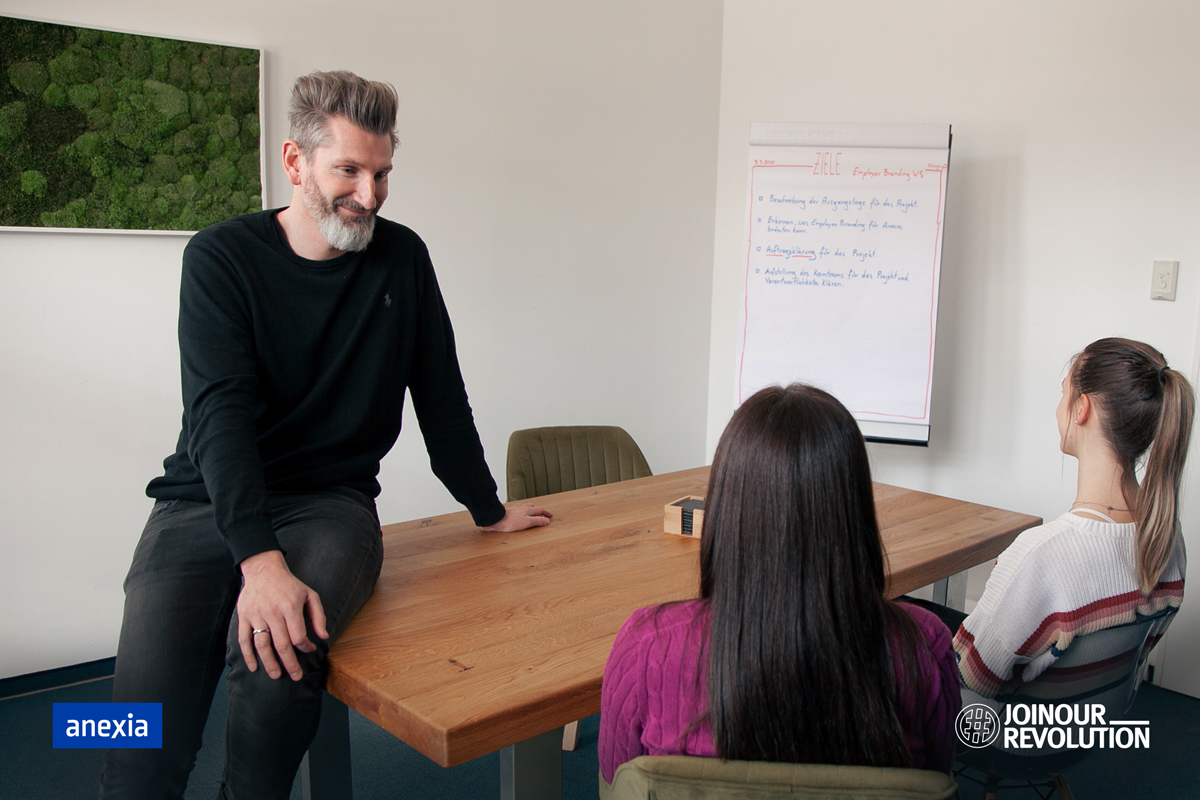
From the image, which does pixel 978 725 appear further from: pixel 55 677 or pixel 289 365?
pixel 55 677

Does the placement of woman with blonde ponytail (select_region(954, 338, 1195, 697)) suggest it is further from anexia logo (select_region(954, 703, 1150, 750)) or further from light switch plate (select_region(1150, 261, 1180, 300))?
light switch plate (select_region(1150, 261, 1180, 300))

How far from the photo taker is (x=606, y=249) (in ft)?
12.6

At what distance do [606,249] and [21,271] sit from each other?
2.17m

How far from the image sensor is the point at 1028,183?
3.16 m

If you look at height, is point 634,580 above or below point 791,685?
below

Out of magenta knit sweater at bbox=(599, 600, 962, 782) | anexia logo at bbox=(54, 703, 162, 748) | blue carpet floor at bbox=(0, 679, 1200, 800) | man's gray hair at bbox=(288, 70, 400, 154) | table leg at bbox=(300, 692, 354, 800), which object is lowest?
blue carpet floor at bbox=(0, 679, 1200, 800)

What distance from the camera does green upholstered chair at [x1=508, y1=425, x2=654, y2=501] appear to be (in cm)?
269

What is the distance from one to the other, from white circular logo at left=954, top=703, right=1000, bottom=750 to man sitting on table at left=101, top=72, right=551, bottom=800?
98 centimetres

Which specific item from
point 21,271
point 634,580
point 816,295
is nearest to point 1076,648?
point 634,580

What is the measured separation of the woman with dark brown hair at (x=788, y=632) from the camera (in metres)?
0.90

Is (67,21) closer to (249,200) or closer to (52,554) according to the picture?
(249,200)

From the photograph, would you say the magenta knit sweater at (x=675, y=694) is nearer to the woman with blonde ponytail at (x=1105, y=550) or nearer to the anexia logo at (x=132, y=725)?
the woman with blonde ponytail at (x=1105, y=550)

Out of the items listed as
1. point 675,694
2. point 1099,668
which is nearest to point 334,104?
point 675,694

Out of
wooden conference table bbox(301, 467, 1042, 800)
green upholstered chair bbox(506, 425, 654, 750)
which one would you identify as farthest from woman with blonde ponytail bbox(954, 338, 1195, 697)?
green upholstered chair bbox(506, 425, 654, 750)
